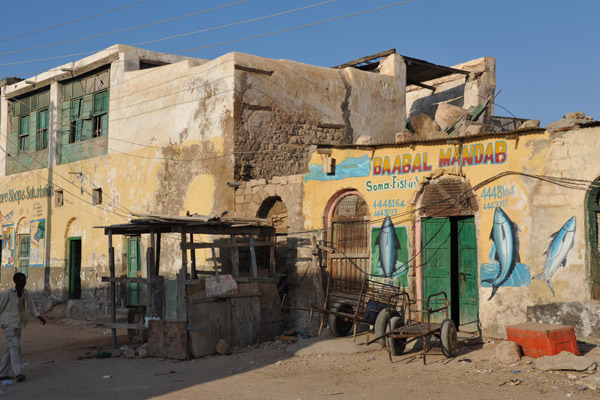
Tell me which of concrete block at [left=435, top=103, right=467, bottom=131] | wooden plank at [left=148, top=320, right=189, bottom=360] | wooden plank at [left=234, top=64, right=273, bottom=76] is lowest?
wooden plank at [left=148, top=320, right=189, bottom=360]

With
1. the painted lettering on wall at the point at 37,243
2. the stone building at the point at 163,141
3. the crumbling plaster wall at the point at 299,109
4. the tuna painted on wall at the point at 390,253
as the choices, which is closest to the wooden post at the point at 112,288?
the stone building at the point at 163,141

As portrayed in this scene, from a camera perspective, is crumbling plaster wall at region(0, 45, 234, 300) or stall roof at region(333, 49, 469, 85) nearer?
crumbling plaster wall at region(0, 45, 234, 300)

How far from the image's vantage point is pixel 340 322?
12.0 m

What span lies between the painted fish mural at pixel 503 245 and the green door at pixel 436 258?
950mm

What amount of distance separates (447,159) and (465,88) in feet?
29.3

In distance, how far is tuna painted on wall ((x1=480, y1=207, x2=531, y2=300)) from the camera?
34.8 feet

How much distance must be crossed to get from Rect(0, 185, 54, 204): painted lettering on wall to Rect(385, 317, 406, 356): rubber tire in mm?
14713

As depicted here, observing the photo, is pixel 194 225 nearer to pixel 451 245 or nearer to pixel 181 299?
pixel 181 299

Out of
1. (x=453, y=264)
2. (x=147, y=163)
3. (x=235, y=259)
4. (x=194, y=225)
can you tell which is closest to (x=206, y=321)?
(x=235, y=259)

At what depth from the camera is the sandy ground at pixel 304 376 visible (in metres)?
8.35

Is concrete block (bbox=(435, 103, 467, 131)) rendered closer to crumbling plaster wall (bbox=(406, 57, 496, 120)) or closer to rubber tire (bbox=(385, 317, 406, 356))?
crumbling plaster wall (bbox=(406, 57, 496, 120))

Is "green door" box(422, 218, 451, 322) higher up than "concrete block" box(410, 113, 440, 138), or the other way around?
"concrete block" box(410, 113, 440, 138)

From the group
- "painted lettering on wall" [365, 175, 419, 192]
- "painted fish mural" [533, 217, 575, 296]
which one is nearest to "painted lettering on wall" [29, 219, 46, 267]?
"painted lettering on wall" [365, 175, 419, 192]

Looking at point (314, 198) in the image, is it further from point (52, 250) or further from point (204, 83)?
point (52, 250)
